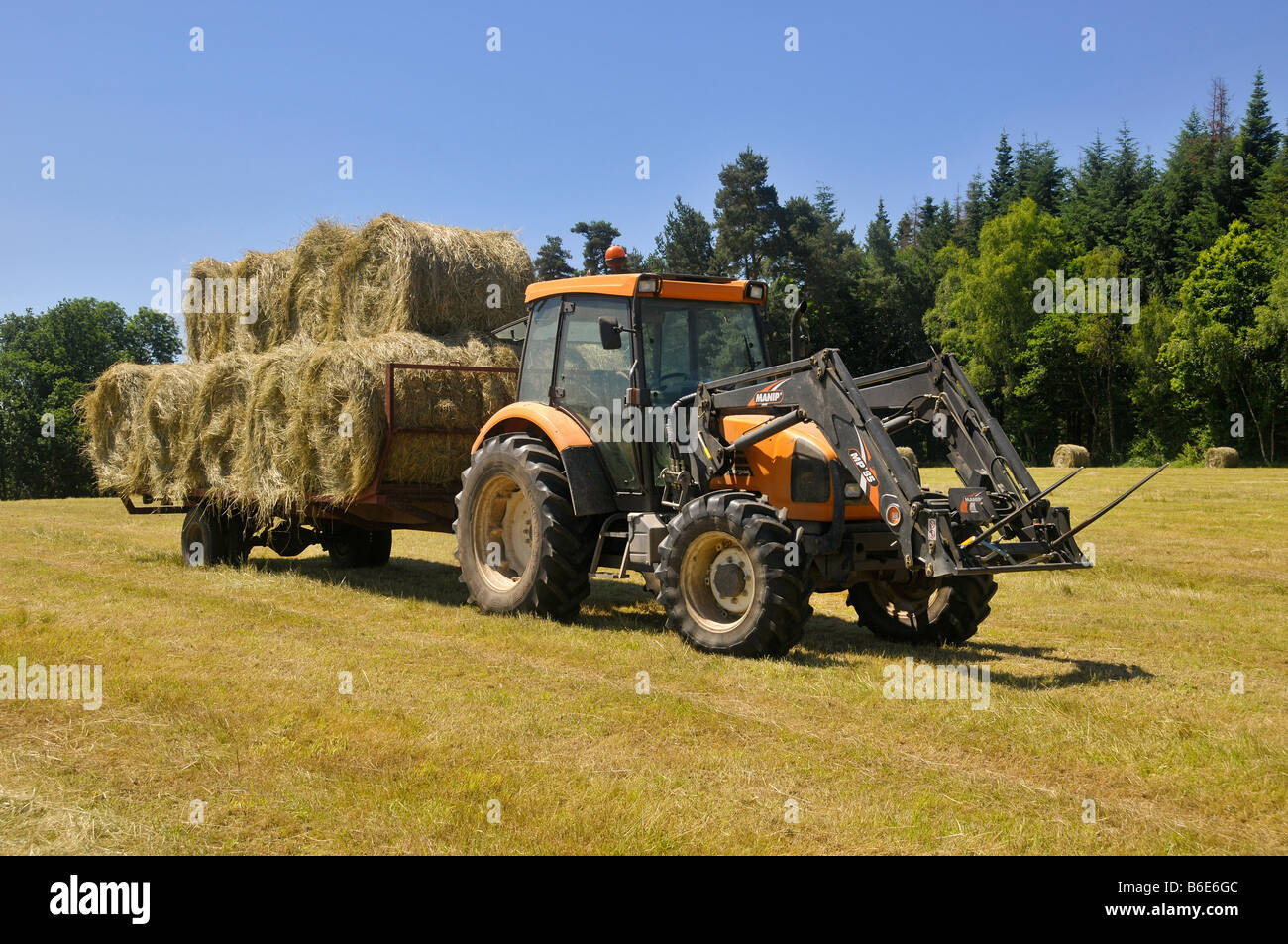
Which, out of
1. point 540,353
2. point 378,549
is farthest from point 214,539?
point 540,353

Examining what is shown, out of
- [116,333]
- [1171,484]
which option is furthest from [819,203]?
[1171,484]

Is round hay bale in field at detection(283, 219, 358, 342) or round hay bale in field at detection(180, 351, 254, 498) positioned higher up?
round hay bale in field at detection(283, 219, 358, 342)

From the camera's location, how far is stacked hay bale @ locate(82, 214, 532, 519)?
9883 mm

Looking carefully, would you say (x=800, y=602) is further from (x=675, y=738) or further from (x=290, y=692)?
(x=290, y=692)

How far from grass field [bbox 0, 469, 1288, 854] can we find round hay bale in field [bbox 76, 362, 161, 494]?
115 inches

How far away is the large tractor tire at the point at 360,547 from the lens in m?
12.4

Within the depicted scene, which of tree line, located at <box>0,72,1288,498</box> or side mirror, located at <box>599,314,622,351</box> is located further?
tree line, located at <box>0,72,1288,498</box>

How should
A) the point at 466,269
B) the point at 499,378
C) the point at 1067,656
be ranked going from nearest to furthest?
the point at 1067,656
the point at 499,378
the point at 466,269

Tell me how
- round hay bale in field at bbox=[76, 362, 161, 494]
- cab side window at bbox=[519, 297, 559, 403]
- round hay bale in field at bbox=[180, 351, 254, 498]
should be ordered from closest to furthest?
cab side window at bbox=[519, 297, 559, 403] → round hay bale in field at bbox=[180, 351, 254, 498] → round hay bale in field at bbox=[76, 362, 161, 494]

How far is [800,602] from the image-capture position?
704 centimetres

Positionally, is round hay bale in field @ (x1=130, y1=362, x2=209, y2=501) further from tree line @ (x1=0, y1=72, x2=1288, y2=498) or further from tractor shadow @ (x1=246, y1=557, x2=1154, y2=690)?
tree line @ (x1=0, y1=72, x2=1288, y2=498)

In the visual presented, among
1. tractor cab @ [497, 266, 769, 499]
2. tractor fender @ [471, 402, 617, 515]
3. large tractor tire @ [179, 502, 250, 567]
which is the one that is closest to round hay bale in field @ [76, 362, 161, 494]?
large tractor tire @ [179, 502, 250, 567]

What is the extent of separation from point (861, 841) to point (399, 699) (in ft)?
9.68

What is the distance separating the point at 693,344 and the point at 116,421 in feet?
24.5
